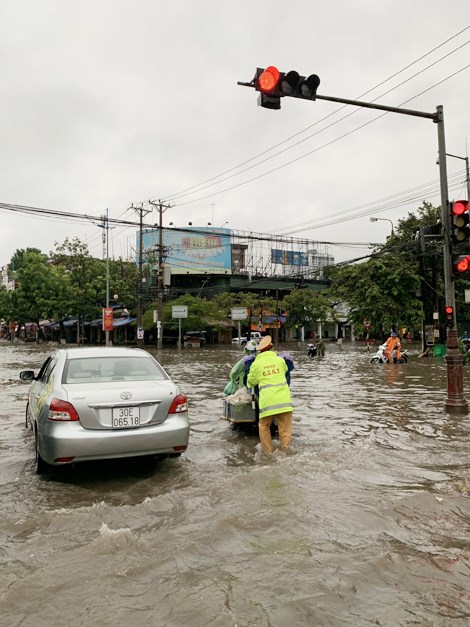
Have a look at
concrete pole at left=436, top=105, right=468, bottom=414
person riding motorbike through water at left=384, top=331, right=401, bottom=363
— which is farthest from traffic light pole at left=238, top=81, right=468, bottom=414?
person riding motorbike through water at left=384, top=331, right=401, bottom=363

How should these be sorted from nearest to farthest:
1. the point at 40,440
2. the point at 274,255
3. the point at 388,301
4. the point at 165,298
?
the point at 40,440, the point at 388,301, the point at 165,298, the point at 274,255

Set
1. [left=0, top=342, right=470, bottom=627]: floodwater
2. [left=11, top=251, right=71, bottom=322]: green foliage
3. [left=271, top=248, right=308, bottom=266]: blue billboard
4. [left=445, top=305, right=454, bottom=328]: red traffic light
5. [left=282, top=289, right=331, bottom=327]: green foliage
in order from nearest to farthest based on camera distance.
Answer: [left=0, top=342, right=470, bottom=627]: floodwater → [left=445, top=305, right=454, bottom=328]: red traffic light → [left=282, top=289, right=331, bottom=327]: green foliage → [left=11, top=251, right=71, bottom=322]: green foliage → [left=271, top=248, right=308, bottom=266]: blue billboard

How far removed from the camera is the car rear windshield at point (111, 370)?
232 inches

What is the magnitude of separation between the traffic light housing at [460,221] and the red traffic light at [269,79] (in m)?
4.42

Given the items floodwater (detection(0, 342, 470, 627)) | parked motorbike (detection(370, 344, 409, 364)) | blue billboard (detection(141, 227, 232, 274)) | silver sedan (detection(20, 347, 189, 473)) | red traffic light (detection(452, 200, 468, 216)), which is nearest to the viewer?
floodwater (detection(0, 342, 470, 627))

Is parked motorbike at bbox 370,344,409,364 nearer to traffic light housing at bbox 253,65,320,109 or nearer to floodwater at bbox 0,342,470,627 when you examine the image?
floodwater at bbox 0,342,470,627

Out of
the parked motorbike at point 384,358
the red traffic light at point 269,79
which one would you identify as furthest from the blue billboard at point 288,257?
the red traffic light at point 269,79

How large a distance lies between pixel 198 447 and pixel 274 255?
2191 inches

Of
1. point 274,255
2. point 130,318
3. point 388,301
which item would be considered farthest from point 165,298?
point 388,301

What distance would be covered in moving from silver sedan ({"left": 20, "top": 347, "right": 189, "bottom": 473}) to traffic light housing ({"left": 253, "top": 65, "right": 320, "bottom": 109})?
4.53 m

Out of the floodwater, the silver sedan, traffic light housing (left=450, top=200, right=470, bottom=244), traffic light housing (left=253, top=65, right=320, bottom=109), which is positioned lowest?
the floodwater

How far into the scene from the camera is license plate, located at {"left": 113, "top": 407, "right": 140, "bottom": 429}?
5238 millimetres

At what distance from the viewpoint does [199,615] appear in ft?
9.39

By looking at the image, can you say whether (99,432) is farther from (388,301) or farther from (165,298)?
(165,298)
